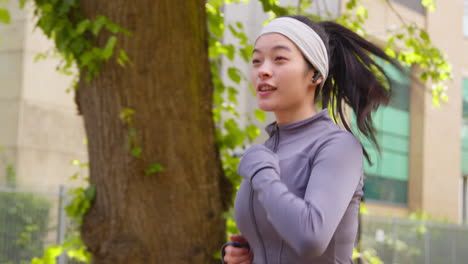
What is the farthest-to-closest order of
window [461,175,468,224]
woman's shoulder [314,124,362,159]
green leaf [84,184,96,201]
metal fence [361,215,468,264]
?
→ window [461,175,468,224], metal fence [361,215,468,264], green leaf [84,184,96,201], woman's shoulder [314,124,362,159]

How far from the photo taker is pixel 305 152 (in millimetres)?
1925

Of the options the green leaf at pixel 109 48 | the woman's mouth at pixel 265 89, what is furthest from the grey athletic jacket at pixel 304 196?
the green leaf at pixel 109 48

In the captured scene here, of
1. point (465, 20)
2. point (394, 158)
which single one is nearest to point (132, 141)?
point (394, 158)

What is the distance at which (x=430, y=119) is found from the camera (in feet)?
76.3

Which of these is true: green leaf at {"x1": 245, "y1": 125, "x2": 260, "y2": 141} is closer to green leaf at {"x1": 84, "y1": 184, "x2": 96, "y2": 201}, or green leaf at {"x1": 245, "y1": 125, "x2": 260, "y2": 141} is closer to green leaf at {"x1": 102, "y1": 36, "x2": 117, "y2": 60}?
green leaf at {"x1": 84, "y1": 184, "x2": 96, "y2": 201}

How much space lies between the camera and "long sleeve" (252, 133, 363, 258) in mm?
1731

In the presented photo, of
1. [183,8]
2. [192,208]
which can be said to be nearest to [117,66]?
[183,8]

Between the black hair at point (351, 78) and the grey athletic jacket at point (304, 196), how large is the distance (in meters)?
0.12

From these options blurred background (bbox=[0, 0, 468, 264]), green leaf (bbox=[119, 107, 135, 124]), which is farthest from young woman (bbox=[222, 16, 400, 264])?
green leaf (bbox=[119, 107, 135, 124])

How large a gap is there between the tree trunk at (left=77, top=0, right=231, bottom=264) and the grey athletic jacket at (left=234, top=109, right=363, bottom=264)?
265 cm

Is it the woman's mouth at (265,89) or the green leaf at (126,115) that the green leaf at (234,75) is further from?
the woman's mouth at (265,89)

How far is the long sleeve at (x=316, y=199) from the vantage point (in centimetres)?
173

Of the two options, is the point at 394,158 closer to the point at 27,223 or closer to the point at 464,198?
the point at 464,198

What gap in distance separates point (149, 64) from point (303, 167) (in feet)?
9.56
